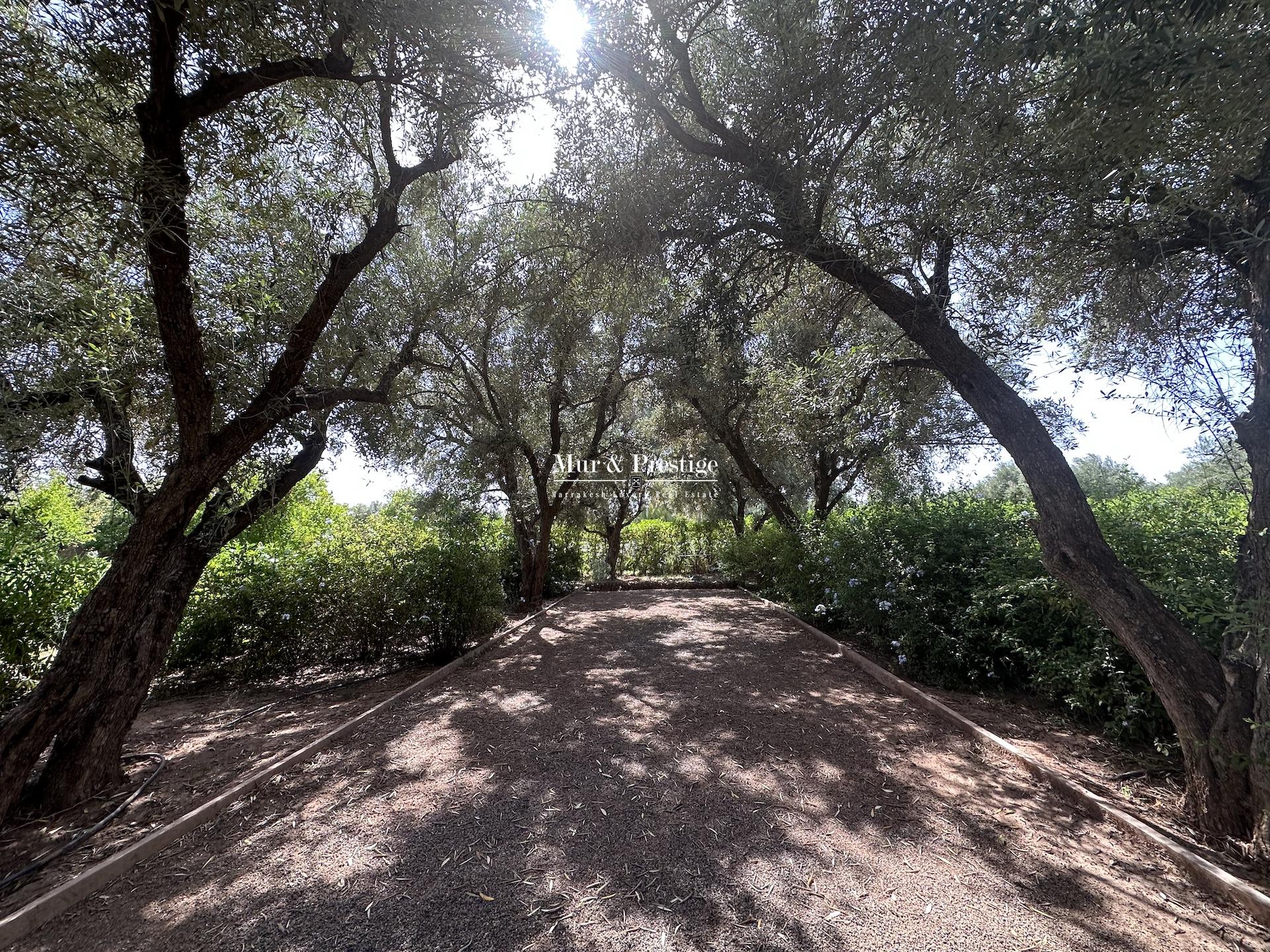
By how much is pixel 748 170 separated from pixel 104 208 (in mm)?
4054

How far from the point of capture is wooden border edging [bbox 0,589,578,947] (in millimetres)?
1847

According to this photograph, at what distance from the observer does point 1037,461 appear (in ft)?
9.80

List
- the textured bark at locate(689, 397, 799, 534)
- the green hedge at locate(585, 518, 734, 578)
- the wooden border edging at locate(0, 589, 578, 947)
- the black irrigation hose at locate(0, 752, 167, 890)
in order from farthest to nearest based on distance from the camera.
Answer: the green hedge at locate(585, 518, 734, 578)
the textured bark at locate(689, 397, 799, 534)
the black irrigation hose at locate(0, 752, 167, 890)
the wooden border edging at locate(0, 589, 578, 947)

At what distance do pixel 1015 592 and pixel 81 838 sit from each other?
5.70 meters

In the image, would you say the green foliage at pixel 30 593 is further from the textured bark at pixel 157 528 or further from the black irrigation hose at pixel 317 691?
the black irrigation hose at pixel 317 691

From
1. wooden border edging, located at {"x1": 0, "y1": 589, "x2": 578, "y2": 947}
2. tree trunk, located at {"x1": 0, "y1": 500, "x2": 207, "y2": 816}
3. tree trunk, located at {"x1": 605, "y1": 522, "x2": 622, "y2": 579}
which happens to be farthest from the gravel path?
tree trunk, located at {"x1": 605, "y1": 522, "x2": 622, "y2": 579}

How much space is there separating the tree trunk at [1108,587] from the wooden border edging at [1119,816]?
0.26 m

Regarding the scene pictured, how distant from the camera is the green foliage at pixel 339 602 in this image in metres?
5.22

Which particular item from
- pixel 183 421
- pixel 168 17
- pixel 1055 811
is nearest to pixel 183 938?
pixel 183 421

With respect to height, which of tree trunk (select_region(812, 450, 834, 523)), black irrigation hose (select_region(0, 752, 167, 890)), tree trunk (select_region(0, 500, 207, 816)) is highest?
tree trunk (select_region(812, 450, 834, 523))

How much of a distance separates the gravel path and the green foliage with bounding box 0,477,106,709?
2488mm

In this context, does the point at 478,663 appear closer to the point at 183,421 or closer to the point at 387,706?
the point at 387,706

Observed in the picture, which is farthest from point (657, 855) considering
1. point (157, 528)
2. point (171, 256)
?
point (171, 256)

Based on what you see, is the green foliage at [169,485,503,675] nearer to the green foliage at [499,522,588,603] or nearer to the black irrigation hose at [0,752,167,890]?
the black irrigation hose at [0,752,167,890]
